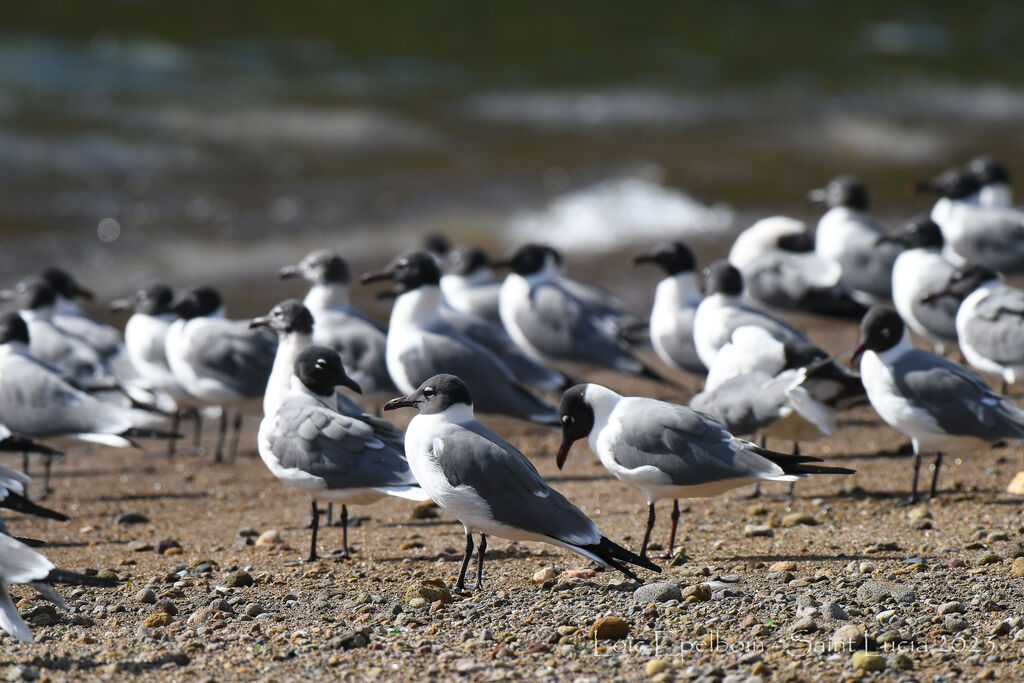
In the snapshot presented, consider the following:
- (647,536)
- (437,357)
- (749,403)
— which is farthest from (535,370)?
(647,536)

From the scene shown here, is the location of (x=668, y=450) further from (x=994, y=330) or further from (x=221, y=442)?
(x=221, y=442)

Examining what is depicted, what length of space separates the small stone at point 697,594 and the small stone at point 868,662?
79cm

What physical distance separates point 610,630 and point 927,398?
2.56 m

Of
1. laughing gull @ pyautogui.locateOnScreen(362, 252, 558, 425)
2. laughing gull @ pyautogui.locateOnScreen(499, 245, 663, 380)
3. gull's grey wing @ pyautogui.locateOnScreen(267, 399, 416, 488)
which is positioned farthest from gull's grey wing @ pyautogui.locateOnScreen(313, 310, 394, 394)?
gull's grey wing @ pyautogui.locateOnScreen(267, 399, 416, 488)

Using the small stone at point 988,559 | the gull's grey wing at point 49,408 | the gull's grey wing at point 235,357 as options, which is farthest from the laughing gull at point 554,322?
the small stone at point 988,559

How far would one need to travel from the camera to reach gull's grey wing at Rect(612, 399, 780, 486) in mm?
5605

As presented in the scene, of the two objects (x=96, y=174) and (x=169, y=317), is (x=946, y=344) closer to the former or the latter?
(x=169, y=317)

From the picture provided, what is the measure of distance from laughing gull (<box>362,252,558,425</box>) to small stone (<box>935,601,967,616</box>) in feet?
10.5

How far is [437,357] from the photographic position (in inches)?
307

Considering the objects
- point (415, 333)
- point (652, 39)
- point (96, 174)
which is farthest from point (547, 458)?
point (652, 39)

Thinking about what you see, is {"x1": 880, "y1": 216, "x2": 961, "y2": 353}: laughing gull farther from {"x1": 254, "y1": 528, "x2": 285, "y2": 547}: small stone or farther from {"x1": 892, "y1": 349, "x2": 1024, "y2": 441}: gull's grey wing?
{"x1": 254, "y1": 528, "x2": 285, "y2": 547}: small stone

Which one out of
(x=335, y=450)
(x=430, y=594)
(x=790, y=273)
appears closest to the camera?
(x=430, y=594)

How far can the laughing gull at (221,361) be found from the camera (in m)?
8.09

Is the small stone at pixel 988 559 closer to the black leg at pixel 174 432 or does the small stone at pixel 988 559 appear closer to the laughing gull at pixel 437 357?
the laughing gull at pixel 437 357
